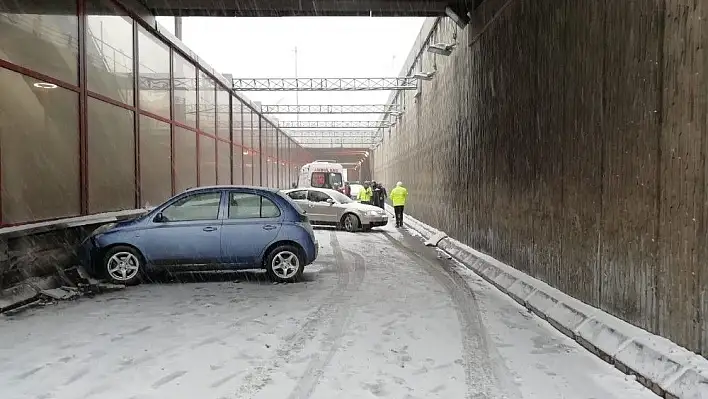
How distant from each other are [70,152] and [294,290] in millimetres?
4554

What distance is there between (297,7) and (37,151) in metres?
6.76

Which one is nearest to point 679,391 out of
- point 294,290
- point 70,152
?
point 294,290

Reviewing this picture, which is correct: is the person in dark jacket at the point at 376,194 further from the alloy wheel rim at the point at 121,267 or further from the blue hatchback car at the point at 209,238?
the alloy wheel rim at the point at 121,267

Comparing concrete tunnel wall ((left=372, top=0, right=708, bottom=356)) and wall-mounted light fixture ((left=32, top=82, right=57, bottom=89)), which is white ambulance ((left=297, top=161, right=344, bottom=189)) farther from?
wall-mounted light fixture ((left=32, top=82, right=57, bottom=89))

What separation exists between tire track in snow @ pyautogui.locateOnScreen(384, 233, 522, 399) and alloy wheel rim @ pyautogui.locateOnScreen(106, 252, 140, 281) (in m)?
4.91

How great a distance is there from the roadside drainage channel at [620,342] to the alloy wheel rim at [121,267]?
18.9 ft

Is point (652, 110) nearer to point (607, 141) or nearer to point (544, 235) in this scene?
point (607, 141)

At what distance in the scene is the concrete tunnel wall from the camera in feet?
14.4

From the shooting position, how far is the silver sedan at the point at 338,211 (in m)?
19.3

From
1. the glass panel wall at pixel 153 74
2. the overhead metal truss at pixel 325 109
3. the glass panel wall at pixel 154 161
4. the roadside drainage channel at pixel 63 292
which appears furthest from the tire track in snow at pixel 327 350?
the overhead metal truss at pixel 325 109

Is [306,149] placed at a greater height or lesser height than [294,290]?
greater

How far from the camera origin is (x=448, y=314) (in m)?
6.93

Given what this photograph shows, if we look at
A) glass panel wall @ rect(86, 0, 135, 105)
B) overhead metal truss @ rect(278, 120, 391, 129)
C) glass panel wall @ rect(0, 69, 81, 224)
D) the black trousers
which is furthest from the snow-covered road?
overhead metal truss @ rect(278, 120, 391, 129)

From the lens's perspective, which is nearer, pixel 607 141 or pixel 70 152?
pixel 607 141
